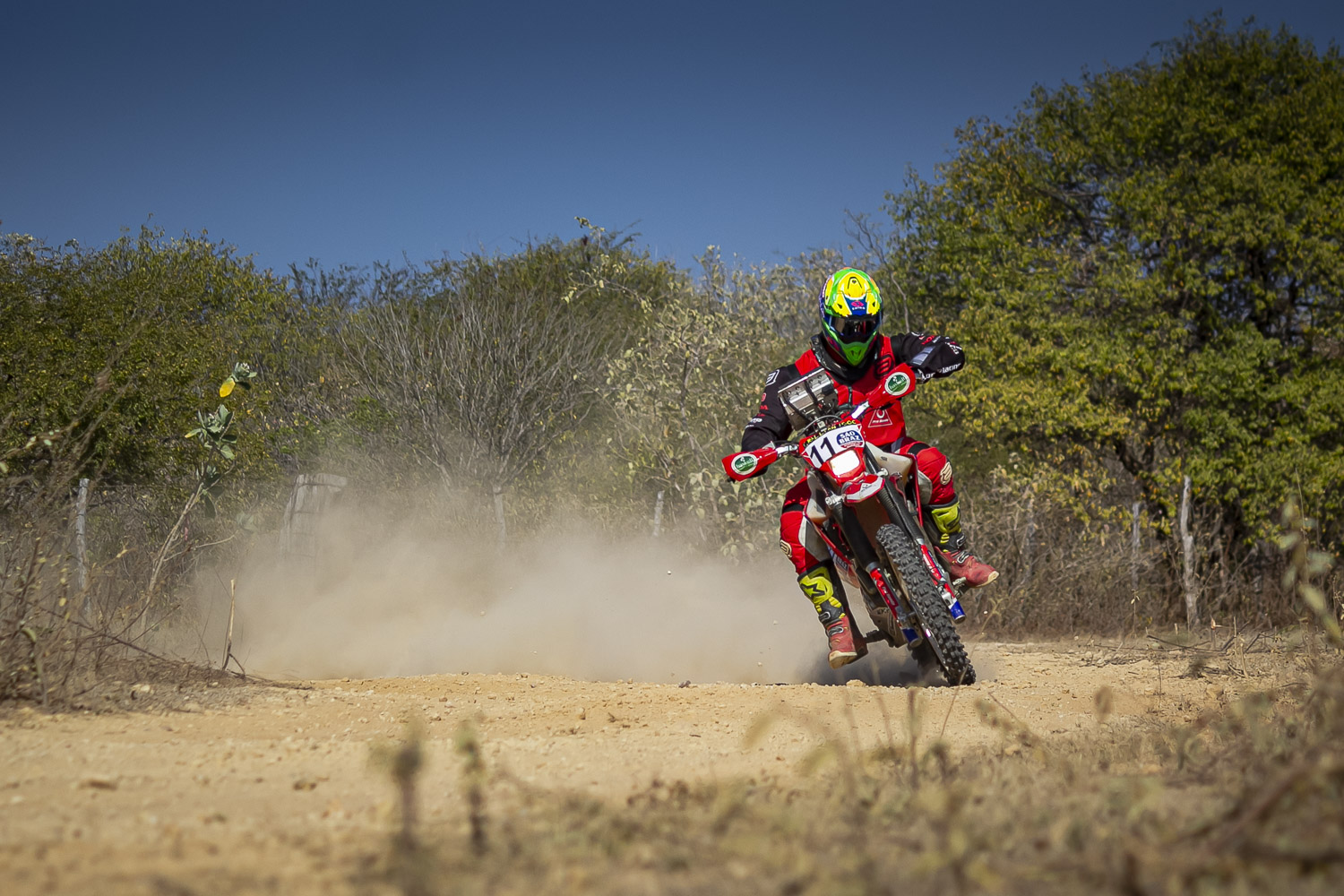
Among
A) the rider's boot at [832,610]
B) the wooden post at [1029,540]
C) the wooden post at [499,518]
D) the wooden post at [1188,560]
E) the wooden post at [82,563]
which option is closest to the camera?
the wooden post at [82,563]

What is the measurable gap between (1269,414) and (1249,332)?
3.21ft

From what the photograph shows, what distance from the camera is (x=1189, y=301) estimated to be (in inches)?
517

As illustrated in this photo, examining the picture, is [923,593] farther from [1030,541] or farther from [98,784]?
[1030,541]

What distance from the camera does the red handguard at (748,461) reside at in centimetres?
627

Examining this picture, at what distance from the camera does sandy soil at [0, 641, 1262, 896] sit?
7.89ft

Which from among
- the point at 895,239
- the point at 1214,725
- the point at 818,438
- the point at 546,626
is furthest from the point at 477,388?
the point at 1214,725

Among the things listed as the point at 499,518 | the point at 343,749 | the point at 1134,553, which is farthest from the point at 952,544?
the point at 499,518

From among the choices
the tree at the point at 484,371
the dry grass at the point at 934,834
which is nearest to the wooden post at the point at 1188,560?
the dry grass at the point at 934,834

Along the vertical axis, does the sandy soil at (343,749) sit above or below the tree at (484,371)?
below

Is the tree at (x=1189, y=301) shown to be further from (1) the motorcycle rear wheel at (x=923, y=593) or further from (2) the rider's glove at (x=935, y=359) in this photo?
(1) the motorcycle rear wheel at (x=923, y=593)

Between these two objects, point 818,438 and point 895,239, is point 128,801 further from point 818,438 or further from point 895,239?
point 895,239

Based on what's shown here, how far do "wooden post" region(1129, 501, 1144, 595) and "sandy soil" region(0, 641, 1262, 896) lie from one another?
5210 millimetres

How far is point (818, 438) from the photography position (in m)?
6.01

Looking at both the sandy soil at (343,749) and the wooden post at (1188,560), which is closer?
the sandy soil at (343,749)
